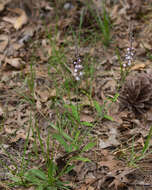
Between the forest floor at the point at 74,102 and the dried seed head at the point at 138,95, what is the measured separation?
0.01 metres

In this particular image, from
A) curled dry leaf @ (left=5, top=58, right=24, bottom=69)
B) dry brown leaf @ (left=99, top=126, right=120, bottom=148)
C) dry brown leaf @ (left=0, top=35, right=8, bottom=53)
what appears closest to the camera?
dry brown leaf @ (left=99, top=126, right=120, bottom=148)

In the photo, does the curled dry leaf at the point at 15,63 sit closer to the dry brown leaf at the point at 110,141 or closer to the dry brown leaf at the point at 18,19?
the dry brown leaf at the point at 18,19

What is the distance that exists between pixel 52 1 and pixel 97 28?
990 millimetres

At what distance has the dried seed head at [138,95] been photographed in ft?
7.79

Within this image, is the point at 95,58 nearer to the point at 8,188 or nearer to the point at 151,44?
the point at 151,44

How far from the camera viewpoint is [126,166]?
1.94 metres

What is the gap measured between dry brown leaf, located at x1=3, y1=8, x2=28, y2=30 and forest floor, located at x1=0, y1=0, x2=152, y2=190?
16mm

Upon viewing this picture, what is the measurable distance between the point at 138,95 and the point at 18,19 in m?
2.34

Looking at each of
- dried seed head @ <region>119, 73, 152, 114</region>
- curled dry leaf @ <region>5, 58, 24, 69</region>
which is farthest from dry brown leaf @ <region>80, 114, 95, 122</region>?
curled dry leaf @ <region>5, 58, 24, 69</region>

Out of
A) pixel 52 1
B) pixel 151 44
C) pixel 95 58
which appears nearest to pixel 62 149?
pixel 95 58

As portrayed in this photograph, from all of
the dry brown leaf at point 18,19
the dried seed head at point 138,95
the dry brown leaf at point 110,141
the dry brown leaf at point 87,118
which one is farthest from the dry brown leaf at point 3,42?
the dry brown leaf at point 110,141

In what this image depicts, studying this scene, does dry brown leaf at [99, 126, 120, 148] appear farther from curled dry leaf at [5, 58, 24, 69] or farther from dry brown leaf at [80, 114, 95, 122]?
curled dry leaf at [5, 58, 24, 69]

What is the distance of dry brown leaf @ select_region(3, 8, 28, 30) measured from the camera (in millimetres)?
3569

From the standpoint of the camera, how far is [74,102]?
2613mm
